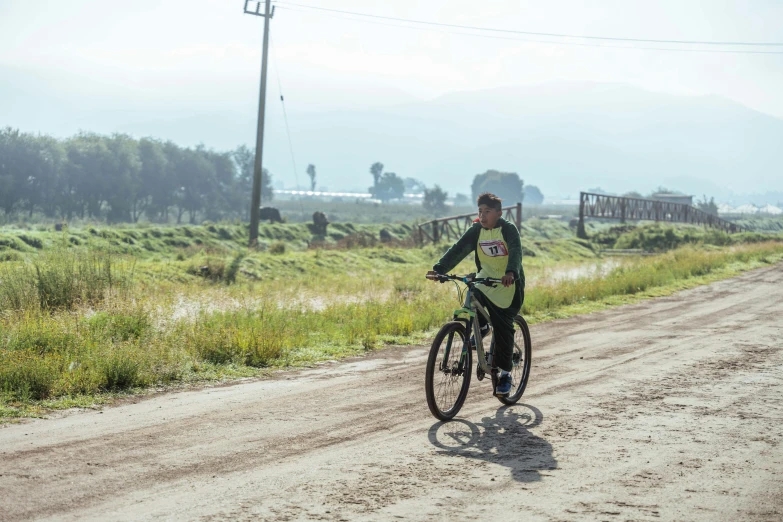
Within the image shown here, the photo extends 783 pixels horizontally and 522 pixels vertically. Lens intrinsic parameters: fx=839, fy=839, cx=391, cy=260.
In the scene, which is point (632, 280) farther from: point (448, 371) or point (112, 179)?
Answer: point (112, 179)

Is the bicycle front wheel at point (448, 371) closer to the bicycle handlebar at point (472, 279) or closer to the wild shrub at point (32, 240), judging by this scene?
the bicycle handlebar at point (472, 279)

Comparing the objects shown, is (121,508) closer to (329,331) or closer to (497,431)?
(497,431)

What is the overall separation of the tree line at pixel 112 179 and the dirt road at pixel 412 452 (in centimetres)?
5902

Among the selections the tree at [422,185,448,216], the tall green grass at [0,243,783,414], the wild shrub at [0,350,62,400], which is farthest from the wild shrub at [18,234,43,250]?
the tree at [422,185,448,216]

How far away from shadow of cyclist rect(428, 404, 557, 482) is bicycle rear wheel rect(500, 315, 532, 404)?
324mm

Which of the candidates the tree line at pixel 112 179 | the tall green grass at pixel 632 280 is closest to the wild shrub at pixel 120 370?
the tall green grass at pixel 632 280

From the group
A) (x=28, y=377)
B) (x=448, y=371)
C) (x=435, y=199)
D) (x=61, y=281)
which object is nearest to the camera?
(x=448, y=371)

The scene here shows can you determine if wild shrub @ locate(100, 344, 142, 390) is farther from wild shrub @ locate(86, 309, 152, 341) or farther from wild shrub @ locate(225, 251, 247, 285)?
wild shrub @ locate(225, 251, 247, 285)

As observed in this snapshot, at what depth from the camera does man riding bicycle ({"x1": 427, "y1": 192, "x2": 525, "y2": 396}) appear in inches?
306

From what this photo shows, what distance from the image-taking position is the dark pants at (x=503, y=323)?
308 inches

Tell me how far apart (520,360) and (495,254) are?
1322mm

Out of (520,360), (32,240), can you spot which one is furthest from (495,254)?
(32,240)

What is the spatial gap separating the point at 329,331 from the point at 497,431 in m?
6.27

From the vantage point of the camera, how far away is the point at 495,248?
25.6ft
